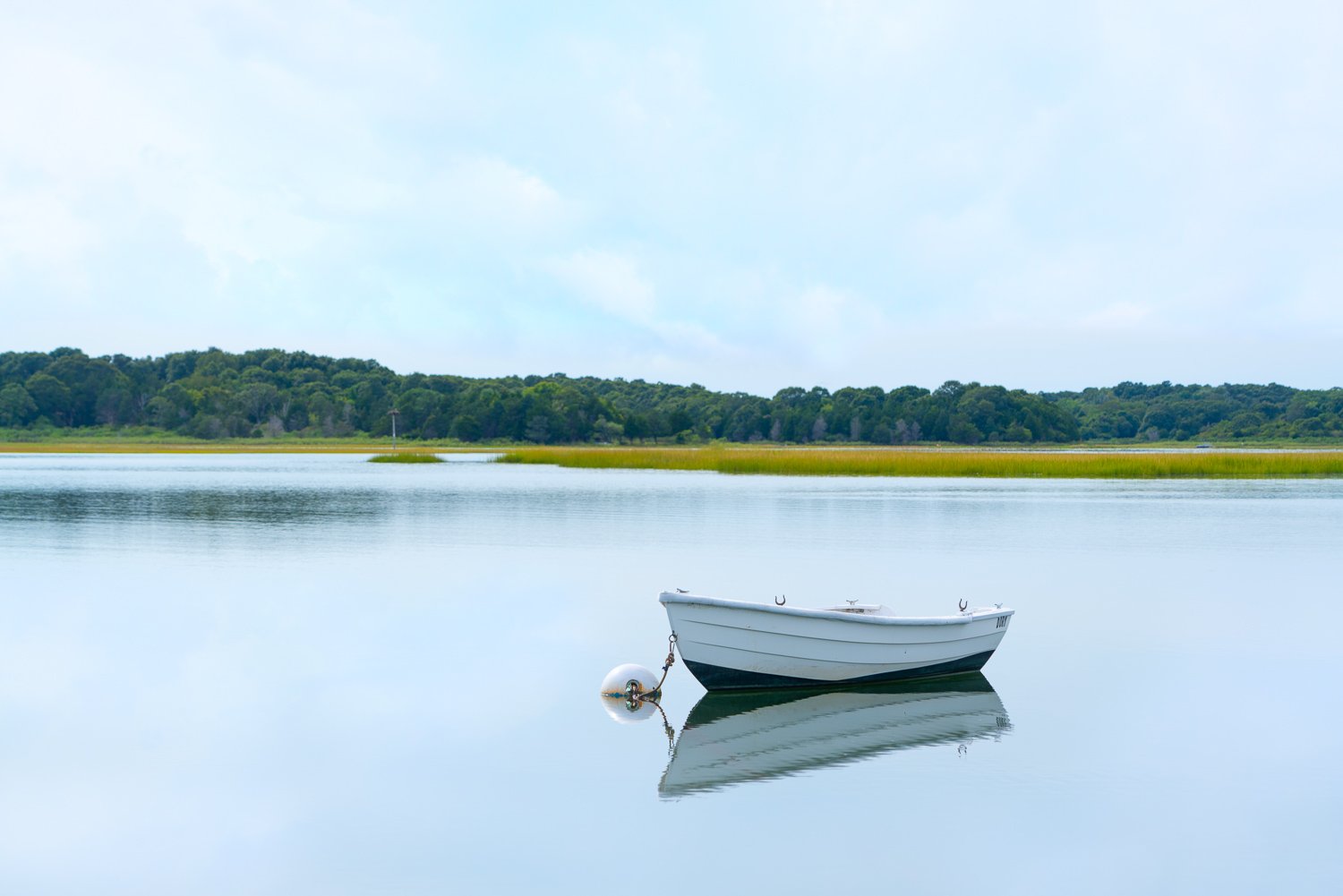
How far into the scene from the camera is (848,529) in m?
31.8

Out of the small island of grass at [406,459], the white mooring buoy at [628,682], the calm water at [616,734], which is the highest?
the small island of grass at [406,459]

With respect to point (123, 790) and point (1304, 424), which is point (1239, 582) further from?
point (1304, 424)

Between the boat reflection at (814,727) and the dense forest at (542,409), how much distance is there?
11478 cm

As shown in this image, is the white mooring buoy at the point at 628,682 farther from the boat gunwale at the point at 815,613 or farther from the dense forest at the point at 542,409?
the dense forest at the point at 542,409

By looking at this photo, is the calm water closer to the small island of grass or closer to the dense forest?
the small island of grass

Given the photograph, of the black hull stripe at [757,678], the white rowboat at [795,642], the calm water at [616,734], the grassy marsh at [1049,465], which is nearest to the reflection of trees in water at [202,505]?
the calm water at [616,734]

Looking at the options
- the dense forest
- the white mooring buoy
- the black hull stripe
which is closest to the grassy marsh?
the black hull stripe

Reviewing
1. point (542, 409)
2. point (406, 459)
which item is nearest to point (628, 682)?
point (406, 459)

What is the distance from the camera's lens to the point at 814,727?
39.5 ft

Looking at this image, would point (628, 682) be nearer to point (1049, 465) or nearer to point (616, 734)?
point (616, 734)

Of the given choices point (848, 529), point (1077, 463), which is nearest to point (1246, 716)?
point (848, 529)

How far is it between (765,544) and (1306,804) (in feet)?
61.3

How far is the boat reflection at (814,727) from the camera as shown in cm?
1073

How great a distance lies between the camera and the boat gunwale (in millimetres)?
12188
